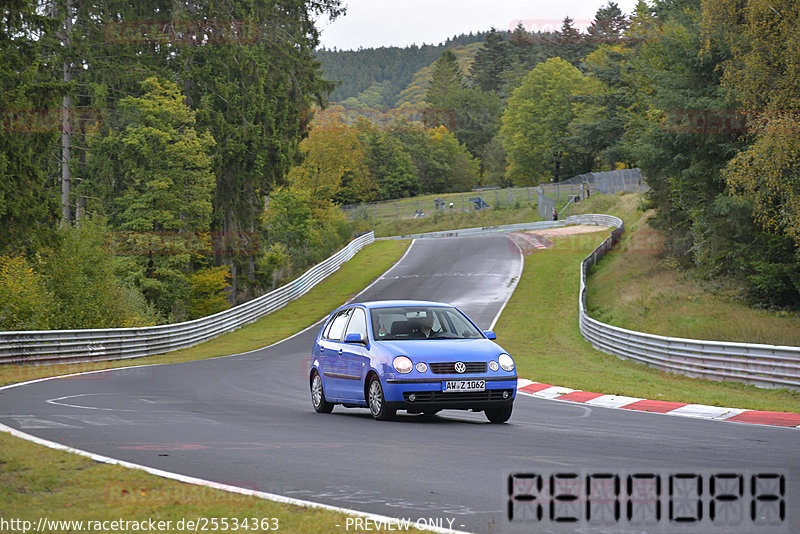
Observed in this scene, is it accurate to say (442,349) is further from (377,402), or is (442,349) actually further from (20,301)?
(20,301)

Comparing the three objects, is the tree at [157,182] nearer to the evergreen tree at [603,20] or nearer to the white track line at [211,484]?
the white track line at [211,484]

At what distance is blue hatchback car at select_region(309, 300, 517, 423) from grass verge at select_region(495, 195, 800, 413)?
4.83 metres

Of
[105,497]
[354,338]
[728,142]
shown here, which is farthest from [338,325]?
[728,142]

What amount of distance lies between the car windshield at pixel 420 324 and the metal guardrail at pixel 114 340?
52.6 feet

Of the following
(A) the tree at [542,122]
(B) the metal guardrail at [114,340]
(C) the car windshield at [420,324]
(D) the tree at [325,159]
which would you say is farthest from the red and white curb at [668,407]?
Answer: (A) the tree at [542,122]

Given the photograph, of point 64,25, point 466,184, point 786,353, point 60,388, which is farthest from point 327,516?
point 466,184

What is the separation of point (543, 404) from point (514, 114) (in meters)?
120

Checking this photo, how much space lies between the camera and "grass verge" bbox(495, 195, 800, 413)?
1750 cm

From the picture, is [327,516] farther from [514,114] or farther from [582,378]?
[514,114]

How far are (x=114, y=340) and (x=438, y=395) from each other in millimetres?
21097

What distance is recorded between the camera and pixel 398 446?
980 centimetres

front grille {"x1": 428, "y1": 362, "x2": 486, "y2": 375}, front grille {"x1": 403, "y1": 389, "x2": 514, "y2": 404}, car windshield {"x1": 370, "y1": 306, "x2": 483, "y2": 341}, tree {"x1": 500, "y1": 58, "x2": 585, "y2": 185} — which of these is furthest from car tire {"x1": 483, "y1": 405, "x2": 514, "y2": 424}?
tree {"x1": 500, "y1": 58, "x2": 585, "y2": 185}

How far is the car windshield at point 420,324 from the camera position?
13.0m

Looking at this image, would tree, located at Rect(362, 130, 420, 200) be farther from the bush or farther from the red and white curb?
the red and white curb
